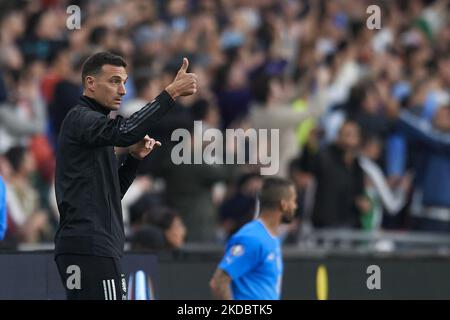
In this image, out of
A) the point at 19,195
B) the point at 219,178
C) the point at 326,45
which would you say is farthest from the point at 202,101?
the point at 326,45

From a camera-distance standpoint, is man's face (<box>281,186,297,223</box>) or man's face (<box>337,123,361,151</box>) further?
man's face (<box>337,123,361,151</box>)

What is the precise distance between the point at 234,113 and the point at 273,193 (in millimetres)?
6388

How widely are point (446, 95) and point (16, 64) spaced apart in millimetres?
5663

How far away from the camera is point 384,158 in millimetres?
17312

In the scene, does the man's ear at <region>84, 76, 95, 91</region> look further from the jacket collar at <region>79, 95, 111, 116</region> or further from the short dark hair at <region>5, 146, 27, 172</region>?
the short dark hair at <region>5, 146, 27, 172</region>

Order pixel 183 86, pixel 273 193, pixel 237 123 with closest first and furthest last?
pixel 183 86 → pixel 273 193 → pixel 237 123

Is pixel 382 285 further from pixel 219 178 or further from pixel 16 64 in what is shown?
pixel 16 64

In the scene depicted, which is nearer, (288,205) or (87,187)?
(87,187)

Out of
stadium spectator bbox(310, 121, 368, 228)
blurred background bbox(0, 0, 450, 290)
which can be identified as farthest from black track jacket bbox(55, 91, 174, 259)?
stadium spectator bbox(310, 121, 368, 228)

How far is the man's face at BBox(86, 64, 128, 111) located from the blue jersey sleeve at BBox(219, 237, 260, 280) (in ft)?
6.97

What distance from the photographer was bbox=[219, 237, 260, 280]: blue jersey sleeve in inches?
404

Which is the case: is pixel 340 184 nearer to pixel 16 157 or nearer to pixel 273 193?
pixel 16 157

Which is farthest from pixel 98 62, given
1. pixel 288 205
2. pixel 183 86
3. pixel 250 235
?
pixel 288 205

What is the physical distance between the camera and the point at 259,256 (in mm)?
10336
